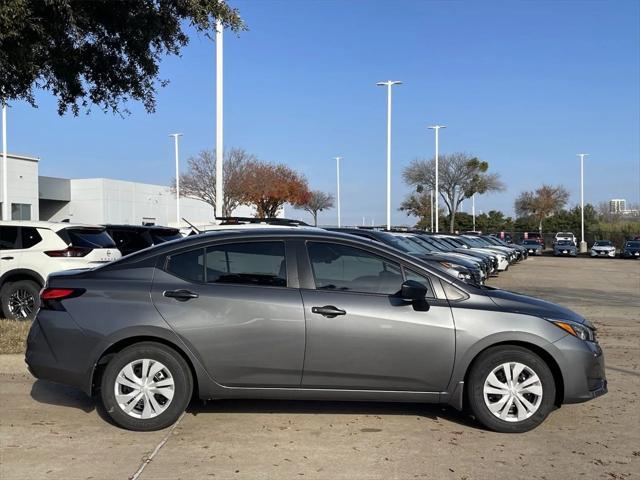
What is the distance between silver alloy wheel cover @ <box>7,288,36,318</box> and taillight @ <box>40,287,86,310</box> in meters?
5.06

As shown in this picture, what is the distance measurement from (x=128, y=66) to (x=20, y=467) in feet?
21.6

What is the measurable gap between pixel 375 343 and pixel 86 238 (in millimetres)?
7006

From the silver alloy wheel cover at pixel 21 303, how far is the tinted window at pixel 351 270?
6.49 meters

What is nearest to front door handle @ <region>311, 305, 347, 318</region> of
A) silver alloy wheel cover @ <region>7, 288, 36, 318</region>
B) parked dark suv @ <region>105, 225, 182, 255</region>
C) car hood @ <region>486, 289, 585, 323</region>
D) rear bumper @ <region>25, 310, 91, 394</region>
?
car hood @ <region>486, 289, 585, 323</region>

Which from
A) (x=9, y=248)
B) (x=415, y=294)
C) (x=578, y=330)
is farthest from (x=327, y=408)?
(x=9, y=248)

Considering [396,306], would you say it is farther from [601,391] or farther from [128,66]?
[128,66]

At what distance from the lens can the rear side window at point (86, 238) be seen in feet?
32.9

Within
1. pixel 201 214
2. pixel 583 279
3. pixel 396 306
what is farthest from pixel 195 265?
pixel 201 214

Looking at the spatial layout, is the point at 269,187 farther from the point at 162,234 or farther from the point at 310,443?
the point at 310,443

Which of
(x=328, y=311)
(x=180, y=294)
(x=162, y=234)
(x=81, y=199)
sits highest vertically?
(x=81, y=199)

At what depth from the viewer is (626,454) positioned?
465cm

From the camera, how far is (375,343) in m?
4.95

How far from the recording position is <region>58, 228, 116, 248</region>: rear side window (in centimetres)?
1002

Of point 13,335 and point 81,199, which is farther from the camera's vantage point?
point 81,199
